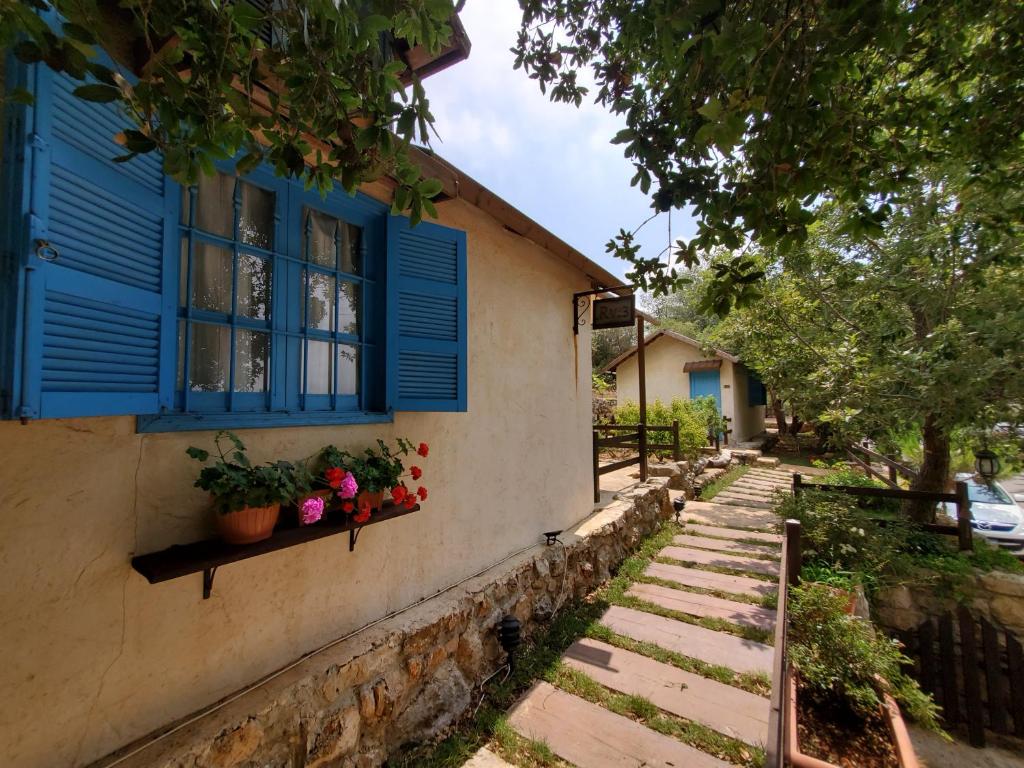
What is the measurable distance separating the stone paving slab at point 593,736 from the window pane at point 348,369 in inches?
98.9

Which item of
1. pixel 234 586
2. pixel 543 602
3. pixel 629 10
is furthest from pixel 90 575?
pixel 629 10

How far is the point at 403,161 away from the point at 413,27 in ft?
1.42

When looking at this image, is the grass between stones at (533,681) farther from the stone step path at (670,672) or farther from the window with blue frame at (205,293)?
the window with blue frame at (205,293)

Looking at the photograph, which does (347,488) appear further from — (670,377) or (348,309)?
(670,377)

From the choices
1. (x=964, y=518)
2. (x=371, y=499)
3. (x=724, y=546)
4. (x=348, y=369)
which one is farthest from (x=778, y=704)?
(x=964, y=518)

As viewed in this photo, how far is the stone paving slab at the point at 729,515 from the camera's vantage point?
6.66 metres

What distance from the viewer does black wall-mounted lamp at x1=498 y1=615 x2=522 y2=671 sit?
3238mm

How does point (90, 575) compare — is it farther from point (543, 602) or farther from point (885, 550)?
point (885, 550)

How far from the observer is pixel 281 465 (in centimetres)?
201

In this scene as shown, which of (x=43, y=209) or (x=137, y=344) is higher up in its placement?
(x=43, y=209)

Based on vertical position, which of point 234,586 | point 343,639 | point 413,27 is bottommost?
point 343,639

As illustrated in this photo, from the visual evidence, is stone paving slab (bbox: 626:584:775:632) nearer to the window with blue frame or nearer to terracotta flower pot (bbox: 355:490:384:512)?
the window with blue frame

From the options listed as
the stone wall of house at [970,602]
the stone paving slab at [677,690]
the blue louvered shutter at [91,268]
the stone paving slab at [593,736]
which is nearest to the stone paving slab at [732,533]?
the stone wall of house at [970,602]

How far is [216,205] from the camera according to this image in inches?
81.3
